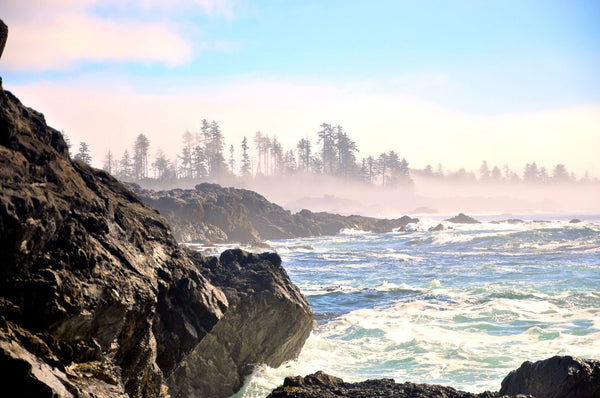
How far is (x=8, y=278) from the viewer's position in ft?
16.0

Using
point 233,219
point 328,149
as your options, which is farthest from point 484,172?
point 233,219

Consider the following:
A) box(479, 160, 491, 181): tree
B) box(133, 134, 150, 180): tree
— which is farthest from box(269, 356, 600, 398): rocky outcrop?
box(479, 160, 491, 181): tree

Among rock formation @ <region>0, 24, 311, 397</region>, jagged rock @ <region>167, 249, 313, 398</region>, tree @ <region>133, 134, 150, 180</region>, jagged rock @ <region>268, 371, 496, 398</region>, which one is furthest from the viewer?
tree @ <region>133, 134, 150, 180</region>

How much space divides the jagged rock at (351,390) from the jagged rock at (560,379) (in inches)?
36.8

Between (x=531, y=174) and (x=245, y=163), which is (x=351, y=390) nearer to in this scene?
(x=245, y=163)

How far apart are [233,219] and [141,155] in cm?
6818

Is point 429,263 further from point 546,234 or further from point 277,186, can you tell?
point 277,186

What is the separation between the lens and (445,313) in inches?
768

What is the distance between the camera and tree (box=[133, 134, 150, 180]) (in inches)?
4540

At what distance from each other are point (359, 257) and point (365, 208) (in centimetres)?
8083

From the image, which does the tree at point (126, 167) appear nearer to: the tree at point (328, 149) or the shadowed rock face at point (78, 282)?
the tree at point (328, 149)

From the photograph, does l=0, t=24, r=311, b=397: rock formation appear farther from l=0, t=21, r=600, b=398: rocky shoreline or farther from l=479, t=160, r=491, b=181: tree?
l=479, t=160, r=491, b=181: tree

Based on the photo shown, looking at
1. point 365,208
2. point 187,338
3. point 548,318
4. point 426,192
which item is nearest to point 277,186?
point 365,208

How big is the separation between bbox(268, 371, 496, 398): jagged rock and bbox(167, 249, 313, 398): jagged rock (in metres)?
2.61
